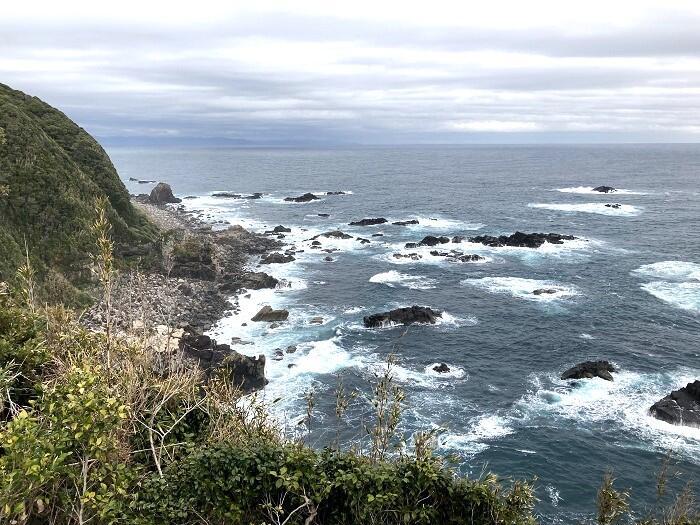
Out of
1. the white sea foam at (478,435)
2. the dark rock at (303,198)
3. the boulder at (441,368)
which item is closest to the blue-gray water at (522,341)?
the white sea foam at (478,435)

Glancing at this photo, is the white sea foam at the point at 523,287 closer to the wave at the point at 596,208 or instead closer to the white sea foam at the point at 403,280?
the white sea foam at the point at 403,280

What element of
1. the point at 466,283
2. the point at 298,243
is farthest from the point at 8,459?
the point at 298,243

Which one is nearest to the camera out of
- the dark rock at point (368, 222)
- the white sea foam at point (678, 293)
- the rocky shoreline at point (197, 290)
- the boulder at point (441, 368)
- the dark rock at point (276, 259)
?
the rocky shoreline at point (197, 290)

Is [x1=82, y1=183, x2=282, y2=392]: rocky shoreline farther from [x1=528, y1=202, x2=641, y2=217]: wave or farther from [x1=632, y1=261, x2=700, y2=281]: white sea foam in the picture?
[x1=528, y1=202, x2=641, y2=217]: wave

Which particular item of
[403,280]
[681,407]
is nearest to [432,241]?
[403,280]

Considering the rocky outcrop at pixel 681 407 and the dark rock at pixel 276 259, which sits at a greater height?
the dark rock at pixel 276 259

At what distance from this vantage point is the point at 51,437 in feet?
31.7

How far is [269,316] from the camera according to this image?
5169 centimetres

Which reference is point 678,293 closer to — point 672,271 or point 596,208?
point 672,271

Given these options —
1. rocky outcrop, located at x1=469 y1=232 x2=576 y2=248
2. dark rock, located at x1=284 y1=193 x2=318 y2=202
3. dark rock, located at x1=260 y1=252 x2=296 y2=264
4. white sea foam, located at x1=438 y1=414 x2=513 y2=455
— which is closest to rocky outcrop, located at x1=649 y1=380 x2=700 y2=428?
white sea foam, located at x1=438 y1=414 x2=513 y2=455

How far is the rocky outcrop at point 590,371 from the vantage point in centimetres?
3950

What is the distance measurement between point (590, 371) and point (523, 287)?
21.1 metres

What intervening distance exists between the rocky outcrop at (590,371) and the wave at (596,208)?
237 feet

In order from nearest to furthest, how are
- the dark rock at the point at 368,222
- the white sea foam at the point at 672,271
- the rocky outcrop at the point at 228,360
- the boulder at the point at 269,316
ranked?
the rocky outcrop at the point at 228,360 < the boulder at the point at 269,316 < the white sea foam at the point at 672,271 < the dark rock at the point at 368,222
